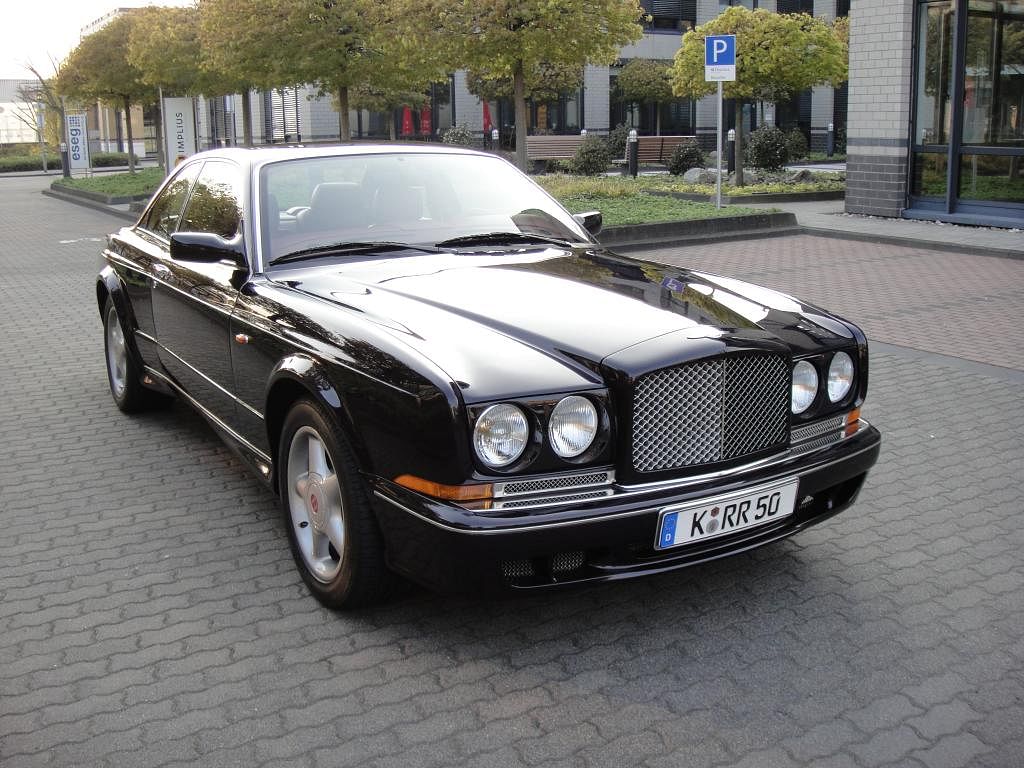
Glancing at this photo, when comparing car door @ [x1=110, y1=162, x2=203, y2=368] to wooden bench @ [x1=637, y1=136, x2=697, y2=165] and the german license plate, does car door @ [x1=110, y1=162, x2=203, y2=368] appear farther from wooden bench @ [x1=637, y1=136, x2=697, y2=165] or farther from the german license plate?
wooden bench @ [x1=637, y1=136, x2=697, y2=165]

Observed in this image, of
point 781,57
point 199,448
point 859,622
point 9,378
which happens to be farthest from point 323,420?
point 781,57

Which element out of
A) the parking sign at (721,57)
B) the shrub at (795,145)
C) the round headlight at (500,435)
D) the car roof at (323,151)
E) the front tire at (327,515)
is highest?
the parking sign at (721,57)

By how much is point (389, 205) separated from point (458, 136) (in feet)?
120

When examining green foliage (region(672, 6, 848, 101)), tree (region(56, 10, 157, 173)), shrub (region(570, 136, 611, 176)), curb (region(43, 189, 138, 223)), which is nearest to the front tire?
curb (region(43, 189, 138, 223))

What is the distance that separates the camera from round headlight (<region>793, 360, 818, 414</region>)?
388 cm

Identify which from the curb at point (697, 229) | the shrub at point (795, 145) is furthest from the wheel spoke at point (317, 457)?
the shrub at point (795, 145)

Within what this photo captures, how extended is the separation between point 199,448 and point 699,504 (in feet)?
11.4

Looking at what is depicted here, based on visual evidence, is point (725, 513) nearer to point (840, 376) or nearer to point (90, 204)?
point (840, 376)

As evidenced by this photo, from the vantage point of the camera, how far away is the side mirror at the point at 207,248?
4.62m

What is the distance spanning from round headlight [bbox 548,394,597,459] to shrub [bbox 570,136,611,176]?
1071 inches

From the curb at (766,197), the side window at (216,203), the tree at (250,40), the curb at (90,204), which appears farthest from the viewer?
the curb at (90,204)

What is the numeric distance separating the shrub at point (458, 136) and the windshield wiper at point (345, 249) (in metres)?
34.9

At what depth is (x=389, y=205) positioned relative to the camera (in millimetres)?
4859

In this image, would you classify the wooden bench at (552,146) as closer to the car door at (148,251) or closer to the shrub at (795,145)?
the shrub at (795,145)
